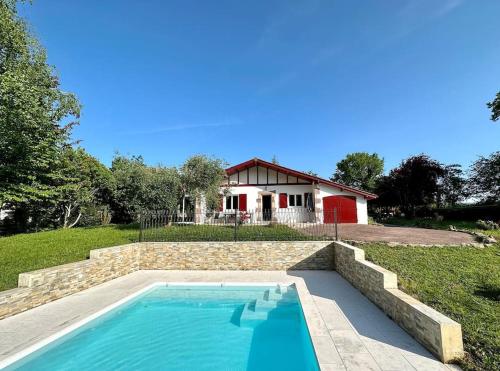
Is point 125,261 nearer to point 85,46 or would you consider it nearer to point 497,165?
point 85,46

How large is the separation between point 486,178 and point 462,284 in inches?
1121

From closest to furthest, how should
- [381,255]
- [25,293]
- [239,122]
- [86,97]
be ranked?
[25,293]
[381,255]
[86,97]
[239,122]

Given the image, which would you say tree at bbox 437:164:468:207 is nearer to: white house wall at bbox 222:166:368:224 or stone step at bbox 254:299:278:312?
white house wall at bbox 222:166:368:224

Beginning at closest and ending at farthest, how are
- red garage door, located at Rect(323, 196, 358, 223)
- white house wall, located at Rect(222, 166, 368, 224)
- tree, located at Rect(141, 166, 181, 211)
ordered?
tree, located at Rect(141, 166, 181, 211)
red garage door, located at Rect(323, 196, 358, 223)
white house wall, located at Rect(222, 166, 368, 224)

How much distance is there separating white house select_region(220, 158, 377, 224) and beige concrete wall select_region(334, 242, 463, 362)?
12783mm

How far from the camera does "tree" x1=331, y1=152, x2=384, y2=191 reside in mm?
47094

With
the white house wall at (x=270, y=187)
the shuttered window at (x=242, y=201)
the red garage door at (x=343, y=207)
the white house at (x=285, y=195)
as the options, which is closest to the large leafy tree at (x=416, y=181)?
the white house at (x=285, y=195)

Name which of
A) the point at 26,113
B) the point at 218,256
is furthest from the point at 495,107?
the point at 26,113

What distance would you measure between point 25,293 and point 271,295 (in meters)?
5.78

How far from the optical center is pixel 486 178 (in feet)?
88.5

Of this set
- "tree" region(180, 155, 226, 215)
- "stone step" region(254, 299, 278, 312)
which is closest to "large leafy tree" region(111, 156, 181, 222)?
"tree" region(180, 155, 226, 215)

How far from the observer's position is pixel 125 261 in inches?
384

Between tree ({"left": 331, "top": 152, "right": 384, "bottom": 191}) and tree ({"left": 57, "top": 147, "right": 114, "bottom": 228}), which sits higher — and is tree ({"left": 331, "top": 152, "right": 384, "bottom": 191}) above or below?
above

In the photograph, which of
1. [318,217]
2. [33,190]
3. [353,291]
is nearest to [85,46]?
[33,190]
